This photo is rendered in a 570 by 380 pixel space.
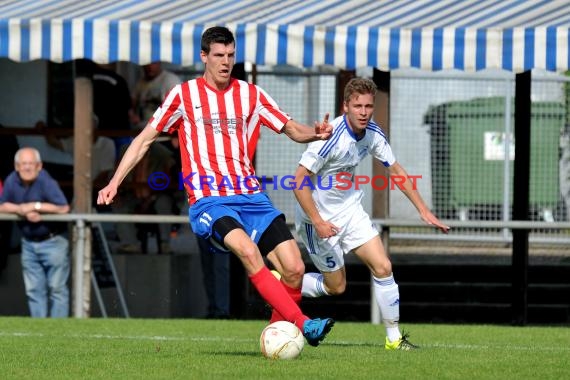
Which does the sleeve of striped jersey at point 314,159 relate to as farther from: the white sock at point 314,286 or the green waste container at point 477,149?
the green waste container at point 477,149

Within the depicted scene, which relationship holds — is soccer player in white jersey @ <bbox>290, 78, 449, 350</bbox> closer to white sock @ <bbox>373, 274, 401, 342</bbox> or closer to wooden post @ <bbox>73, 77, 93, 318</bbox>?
white sock @ <bbox>373, 274, 401, 342</bbox>

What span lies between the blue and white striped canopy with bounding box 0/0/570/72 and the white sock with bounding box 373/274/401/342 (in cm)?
335

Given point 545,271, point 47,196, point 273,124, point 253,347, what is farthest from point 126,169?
point 545,271

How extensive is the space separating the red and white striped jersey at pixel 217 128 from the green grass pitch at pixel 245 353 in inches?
43.0

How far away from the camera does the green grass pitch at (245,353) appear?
7445 millimetres

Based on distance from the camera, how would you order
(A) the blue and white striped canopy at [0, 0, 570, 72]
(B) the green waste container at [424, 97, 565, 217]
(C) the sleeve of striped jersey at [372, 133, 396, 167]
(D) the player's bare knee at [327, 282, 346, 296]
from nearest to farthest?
1. (C) the sleeve of striped jersey at [372, 133, 396, 167]
2. (D) the player's bare knee at [327, 282, 346, 296]
3. (A) the blue and white striped canopy at [0, 0, 570, 72]
4. (B) the green waste container at [424, 97, 565, 217]

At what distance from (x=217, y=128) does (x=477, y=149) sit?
747 centimetres

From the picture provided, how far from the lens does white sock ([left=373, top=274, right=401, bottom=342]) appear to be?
962cm

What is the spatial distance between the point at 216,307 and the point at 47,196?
2169 millimetres

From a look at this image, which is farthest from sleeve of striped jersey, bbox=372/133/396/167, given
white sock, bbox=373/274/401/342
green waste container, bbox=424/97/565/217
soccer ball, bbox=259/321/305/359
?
green waste container, bbox=424/97/565/217

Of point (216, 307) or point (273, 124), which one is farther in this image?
point (216, 307)

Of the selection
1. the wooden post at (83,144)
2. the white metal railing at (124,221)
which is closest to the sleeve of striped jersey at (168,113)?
the white metal railing at (124,221)

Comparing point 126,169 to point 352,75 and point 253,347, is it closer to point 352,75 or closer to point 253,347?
point 253,347

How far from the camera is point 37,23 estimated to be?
12906 mm
